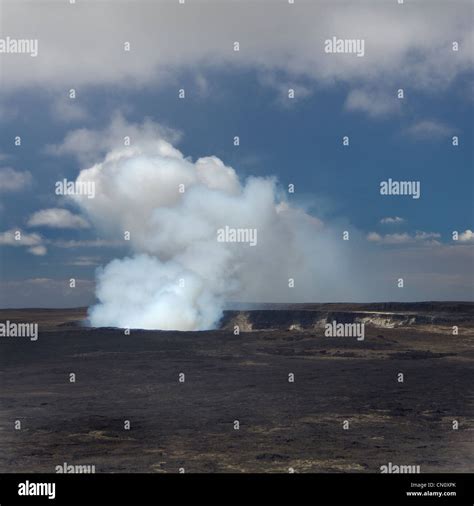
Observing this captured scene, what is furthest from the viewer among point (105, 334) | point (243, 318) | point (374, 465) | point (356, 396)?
point (243, 318)

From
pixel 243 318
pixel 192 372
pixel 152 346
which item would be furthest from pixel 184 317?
pixel 192 372

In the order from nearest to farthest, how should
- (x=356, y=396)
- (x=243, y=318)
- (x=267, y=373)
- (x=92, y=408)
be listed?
(x=92, y=408) → (x=356, y=396) → (x=267, y=373) → (x=243, y=318)

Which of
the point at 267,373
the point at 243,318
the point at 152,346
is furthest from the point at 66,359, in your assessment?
the point at 243,318

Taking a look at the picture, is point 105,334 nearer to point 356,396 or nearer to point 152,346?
point 152,346
